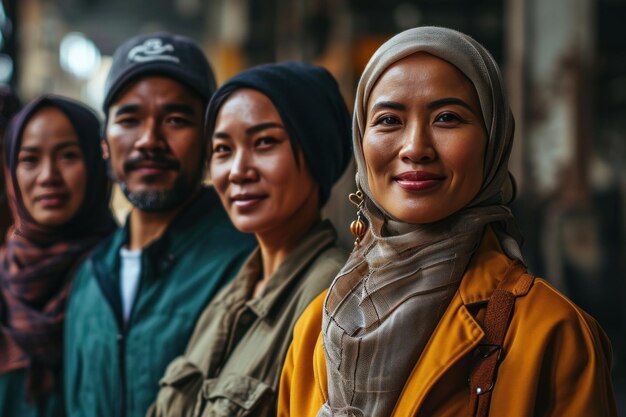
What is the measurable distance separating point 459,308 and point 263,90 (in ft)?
3.40

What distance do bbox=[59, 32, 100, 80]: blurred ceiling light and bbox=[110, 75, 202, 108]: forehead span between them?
69.7 feet

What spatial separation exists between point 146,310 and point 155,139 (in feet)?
1.97

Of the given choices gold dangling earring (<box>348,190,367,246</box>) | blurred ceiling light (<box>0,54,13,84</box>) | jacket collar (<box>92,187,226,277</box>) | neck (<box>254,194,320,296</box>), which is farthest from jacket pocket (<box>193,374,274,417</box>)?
blurred ceiling light (<box>0,54,13,84</box>)

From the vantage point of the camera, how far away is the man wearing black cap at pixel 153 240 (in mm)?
2918

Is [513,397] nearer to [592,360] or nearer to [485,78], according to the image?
[592,360]

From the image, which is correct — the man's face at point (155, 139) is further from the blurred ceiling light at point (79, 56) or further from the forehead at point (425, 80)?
the blurred ceiling light at point (79, 56)

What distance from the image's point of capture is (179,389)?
2633 mm

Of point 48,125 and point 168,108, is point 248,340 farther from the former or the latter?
point 48,125

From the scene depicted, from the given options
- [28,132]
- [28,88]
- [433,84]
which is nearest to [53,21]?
[28,88]

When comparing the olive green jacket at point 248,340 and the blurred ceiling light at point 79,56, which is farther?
the blurred ceiling light at point 79,56

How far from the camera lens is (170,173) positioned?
3002mm

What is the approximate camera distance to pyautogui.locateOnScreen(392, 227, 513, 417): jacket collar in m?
1.78

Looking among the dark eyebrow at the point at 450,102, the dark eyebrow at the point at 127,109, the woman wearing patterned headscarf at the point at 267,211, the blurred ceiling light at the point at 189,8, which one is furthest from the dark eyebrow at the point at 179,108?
the blurred ceiling light at the point at 189,8

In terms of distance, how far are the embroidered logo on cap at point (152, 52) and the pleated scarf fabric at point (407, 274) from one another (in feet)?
4.06
